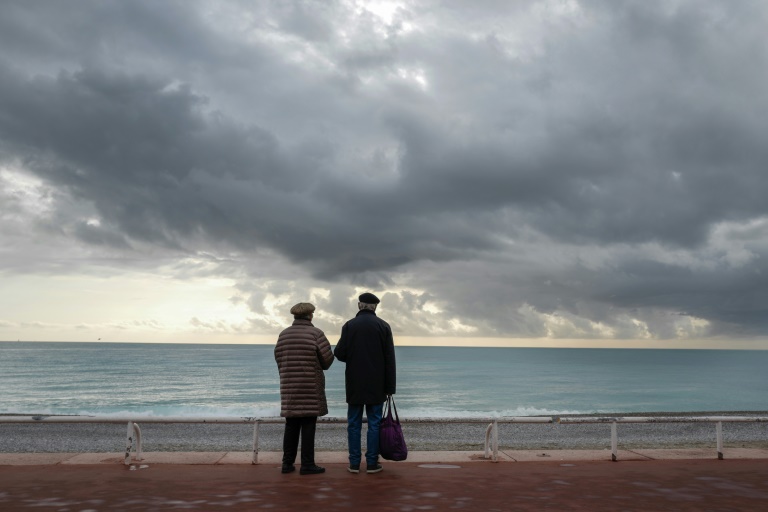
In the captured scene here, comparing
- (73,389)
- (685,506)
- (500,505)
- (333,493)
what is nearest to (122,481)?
(333,493)

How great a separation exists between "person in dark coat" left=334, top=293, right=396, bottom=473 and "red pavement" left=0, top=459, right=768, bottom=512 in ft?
1.02

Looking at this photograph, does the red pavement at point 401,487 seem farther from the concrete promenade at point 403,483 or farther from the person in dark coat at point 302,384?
the person in dark coat at point 302,384

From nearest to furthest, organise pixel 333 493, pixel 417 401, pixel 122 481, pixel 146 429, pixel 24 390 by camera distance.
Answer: pixel 333 493, pixel 122 481, pixel 146 429, pixel 417 401, pixel 24 390

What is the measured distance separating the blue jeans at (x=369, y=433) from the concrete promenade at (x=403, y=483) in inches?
8.1

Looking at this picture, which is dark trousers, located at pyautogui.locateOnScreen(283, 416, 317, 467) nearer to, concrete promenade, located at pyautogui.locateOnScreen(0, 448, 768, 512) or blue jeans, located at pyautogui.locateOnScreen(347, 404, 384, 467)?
concrete promenade, located at pyautogui.locateOnScreen(0, 448, 768, 512)

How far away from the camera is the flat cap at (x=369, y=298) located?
24.1 ft

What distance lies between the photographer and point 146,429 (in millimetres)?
21047

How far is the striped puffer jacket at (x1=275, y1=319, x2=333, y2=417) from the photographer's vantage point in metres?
6.98

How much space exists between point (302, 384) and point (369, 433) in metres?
0.94

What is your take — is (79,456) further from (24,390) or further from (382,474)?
(24,390)

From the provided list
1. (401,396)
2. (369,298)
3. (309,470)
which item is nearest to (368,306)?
(369,298)

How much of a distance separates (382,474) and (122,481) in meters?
2.75

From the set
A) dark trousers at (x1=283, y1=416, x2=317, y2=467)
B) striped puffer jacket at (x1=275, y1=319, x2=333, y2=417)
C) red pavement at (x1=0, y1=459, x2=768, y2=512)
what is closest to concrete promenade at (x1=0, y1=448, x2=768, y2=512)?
red pavement at (x1=0, y1=459, x2=768, y2=512)

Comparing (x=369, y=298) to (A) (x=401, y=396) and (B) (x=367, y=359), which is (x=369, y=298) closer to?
(B) (x=367, y=359)
